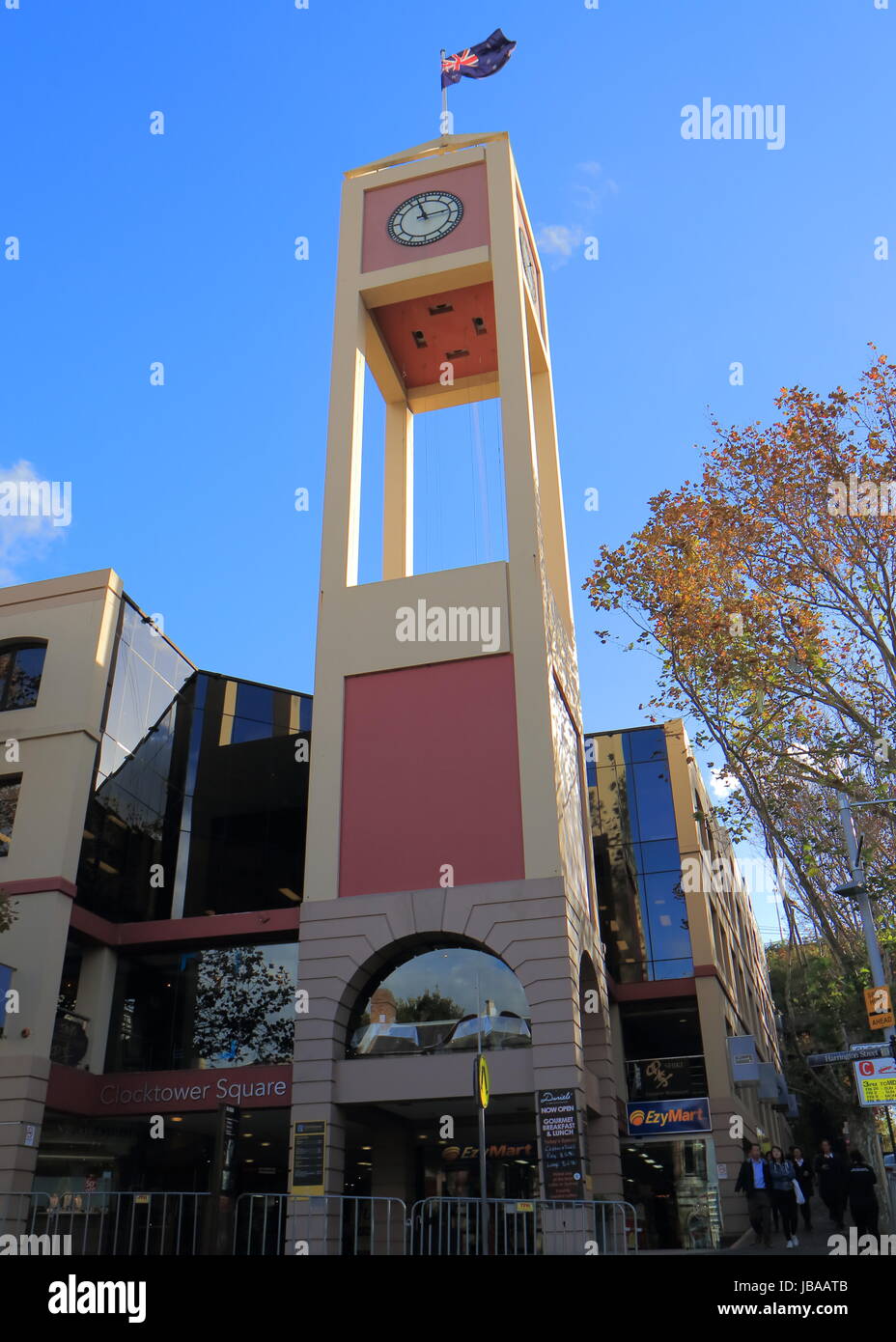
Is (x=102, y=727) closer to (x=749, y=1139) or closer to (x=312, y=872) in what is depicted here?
(x=312, y=872)

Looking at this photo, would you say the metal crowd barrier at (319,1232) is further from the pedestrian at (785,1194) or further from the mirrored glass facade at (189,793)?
the mirrored glass facade at (189,793)

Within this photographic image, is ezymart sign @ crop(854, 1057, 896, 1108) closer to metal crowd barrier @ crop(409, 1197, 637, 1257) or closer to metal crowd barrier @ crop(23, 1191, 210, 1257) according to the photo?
metal crowd barrier @ crop(409, 1197, 637, 1257)

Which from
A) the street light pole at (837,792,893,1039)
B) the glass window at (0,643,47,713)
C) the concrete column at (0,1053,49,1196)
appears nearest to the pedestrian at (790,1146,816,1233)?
the street light pole at (837,792,893,1039)

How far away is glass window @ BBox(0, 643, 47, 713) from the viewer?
26.3 meters

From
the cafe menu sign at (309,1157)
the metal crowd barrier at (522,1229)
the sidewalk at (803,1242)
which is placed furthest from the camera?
the cafe menu sign at (309,1157)

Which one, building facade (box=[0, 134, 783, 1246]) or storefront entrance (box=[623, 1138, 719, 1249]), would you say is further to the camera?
storefront entrance (box=[623, 1138, 719, 1249])

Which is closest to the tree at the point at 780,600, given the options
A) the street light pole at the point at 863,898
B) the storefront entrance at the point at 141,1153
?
the street light pole at the point at 863,898

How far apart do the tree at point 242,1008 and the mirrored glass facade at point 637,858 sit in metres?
12.3

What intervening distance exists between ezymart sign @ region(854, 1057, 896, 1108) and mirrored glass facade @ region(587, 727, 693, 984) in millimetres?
15705

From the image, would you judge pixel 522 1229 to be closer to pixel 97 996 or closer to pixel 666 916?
pixel 97 996

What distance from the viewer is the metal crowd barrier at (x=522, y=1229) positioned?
15.6 m
